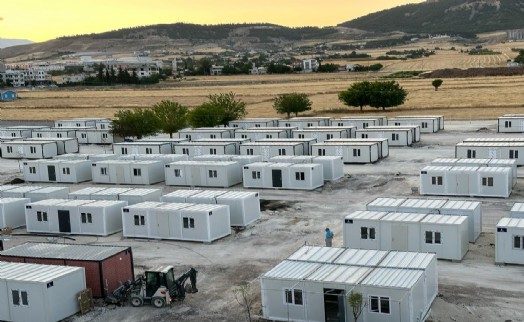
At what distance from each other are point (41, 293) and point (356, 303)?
1228 cm

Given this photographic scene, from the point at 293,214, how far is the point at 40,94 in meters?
169

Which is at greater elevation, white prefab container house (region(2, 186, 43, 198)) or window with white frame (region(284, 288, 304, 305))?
white prefab container house (region(2, 186, 43, 198))

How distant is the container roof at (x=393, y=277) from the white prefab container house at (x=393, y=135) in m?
47.8

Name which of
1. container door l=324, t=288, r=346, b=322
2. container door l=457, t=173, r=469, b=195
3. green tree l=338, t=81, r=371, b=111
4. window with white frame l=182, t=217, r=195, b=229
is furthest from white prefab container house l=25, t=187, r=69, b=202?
green tree l=338, t=81, r=371, b=111

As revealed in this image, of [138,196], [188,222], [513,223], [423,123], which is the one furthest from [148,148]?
[513,223]

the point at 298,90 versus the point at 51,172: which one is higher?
the point at 298,90

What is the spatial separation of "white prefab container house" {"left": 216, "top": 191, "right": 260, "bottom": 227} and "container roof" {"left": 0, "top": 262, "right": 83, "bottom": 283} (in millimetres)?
14167

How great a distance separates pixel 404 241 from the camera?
110 feet

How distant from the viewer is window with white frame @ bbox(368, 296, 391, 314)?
80.7 feet

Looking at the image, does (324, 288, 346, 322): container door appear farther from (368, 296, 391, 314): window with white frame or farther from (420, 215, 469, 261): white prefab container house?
(420, 215, 469, 261): white prefab container house

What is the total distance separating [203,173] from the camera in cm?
5534

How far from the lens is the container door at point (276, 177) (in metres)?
53.1

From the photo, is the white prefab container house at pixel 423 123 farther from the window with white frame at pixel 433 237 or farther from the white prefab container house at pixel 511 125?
the window with white frame at pixel 433 237

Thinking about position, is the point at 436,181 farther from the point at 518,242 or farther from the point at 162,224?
the point at 162,224
